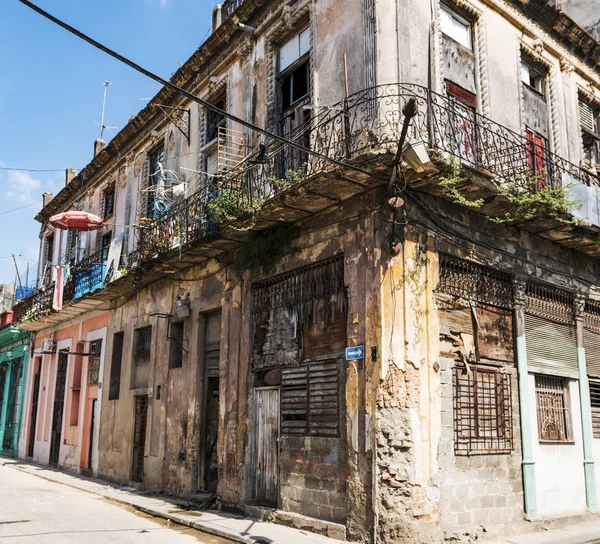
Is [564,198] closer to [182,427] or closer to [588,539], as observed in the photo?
[588,539]

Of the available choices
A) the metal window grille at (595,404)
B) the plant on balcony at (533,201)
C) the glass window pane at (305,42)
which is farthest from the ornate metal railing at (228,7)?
the metal window grille at (595,404)

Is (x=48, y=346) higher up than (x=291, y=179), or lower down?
lower down

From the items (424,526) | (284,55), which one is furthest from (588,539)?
(284,55)

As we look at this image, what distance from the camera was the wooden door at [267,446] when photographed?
10586 mm

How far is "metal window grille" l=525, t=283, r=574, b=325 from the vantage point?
11094 mm

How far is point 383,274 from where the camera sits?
891 cm

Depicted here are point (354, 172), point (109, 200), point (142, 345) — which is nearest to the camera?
point (354, 172)

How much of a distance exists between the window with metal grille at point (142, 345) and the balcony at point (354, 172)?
256 cm

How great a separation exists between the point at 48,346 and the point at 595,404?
16987 millimetres

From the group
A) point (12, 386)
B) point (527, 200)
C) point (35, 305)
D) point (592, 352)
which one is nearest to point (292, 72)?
point (527, 200)

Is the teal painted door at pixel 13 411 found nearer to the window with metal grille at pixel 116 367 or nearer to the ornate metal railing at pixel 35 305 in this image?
the ornate metal railing at pixel 35 305

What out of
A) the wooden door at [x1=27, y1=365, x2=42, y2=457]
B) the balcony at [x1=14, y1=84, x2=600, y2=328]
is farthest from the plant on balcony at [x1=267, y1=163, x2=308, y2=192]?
the wooden door at [x1=27, y1=365, x2=42, y2=457]

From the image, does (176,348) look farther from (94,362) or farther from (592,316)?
(592,316)

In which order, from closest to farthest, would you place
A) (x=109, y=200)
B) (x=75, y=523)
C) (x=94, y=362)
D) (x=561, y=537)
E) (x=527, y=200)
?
1. (x=561, y=537)
2. (x=75, y=523)
3. (x=527, y=200)
4. (x=94, y=362)
5. (x=109, y=200)
